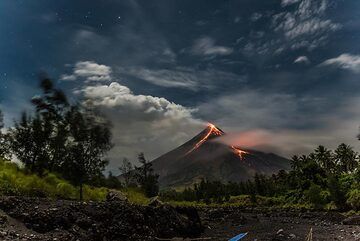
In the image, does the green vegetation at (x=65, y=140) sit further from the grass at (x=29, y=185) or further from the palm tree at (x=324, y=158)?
the palm tree at (x=324, y=158)

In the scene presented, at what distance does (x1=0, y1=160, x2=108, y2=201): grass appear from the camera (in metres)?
21.6

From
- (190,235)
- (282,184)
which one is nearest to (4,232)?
(190,235)

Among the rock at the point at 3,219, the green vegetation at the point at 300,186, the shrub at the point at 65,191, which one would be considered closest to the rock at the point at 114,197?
the shrub at the point at 65,191

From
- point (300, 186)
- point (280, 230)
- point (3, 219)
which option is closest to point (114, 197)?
point (3, 219)

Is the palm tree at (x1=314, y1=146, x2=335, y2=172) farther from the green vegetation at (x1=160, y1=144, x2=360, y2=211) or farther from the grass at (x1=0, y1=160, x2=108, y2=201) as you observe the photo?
the grass at (x1=0, y1=160, x2=108, y2=201)

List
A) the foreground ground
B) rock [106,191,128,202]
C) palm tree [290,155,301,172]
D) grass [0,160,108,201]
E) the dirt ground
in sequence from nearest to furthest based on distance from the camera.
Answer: the foreground ground
grass [0,160,108,201]
the dirt ground
rock [106,191,128,202]
palm tree [290,155,301,172]

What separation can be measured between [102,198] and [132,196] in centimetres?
501

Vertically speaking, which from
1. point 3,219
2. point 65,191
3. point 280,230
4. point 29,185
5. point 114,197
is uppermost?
point 29,185

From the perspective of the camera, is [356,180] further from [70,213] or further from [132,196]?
[70,213]

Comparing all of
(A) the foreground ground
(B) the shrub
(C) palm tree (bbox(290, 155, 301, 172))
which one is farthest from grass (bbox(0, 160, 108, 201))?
(C) palm tree (bbox(290, 155, 301, 172))

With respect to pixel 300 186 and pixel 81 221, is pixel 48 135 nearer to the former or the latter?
pixel 81 221

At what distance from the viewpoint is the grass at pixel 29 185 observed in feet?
70.8

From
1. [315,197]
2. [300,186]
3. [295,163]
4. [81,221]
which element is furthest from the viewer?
[295,163]

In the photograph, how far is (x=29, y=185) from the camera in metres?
23.0
